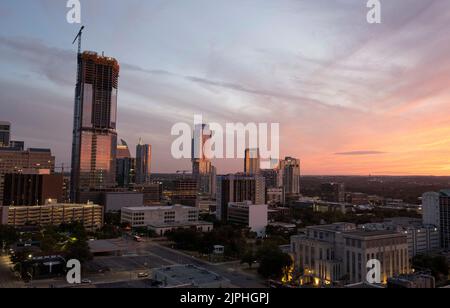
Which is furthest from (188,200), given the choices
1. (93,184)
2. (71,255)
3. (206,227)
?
(71,255)

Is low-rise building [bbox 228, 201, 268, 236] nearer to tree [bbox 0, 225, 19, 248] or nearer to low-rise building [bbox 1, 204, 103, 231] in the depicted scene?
low-rise building [bbox 1, 204, 103, 231]

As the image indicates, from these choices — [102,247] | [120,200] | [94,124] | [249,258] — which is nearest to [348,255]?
[249,258]

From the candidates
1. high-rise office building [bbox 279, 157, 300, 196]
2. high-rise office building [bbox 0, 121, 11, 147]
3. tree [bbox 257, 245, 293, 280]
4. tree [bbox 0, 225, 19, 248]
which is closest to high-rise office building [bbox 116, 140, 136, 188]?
high-rise office building [bbox 0, 121, 11, 147]

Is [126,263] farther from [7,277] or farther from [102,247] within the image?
[7,277]

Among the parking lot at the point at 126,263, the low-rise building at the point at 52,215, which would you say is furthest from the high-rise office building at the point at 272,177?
the parking lot at the point at 126,263

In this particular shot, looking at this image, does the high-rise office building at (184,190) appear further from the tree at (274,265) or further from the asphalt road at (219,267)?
the tree at (274,265)
